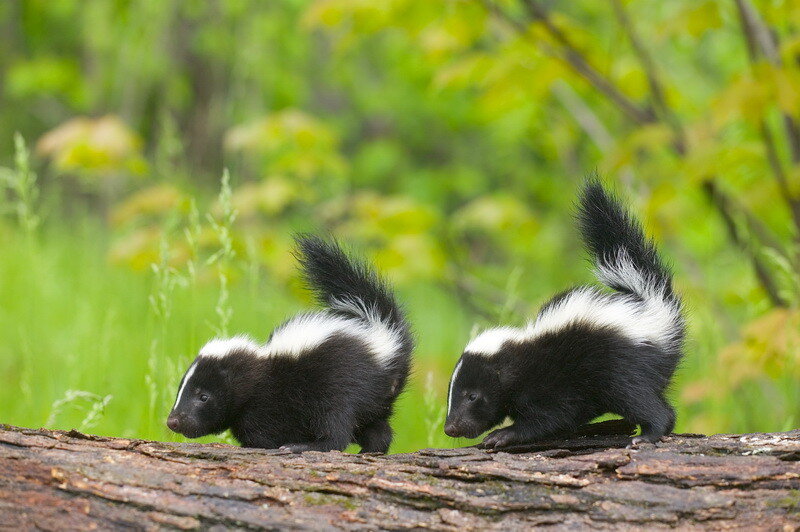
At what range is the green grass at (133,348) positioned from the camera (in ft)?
12.8

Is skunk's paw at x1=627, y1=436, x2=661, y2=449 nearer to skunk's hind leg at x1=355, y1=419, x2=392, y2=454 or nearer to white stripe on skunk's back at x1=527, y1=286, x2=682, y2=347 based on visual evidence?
white stripe on skunk's back at x1=527, y1=286, x2=682, y2=347

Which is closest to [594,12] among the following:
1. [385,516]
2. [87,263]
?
[87,263]

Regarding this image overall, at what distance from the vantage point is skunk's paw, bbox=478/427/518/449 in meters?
3.03

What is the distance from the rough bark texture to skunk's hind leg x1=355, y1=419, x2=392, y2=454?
73cm

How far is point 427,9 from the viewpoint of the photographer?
536 cm

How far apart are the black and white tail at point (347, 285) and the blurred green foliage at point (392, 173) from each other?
0.34 meters

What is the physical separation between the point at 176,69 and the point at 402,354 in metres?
8.53

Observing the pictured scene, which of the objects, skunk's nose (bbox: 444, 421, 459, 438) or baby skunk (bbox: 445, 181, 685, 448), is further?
skunk's nose (bbox: 444, 421, 459, 438)

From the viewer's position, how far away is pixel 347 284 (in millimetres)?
3574

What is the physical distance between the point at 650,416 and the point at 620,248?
2.12 ft

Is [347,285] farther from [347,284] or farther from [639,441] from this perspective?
[639,441]

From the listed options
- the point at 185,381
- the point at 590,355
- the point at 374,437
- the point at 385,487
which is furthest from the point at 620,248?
the point at 185,381

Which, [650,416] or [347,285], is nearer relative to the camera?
[650,416]

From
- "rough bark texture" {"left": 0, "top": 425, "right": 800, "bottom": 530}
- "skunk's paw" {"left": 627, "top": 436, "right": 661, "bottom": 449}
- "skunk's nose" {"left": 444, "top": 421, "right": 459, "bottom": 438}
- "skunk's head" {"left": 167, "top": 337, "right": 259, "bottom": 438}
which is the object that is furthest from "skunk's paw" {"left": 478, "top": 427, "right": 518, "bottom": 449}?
"skunk's head" {"left": 167, "top": 337, "right": 259, "bottom": 438}
